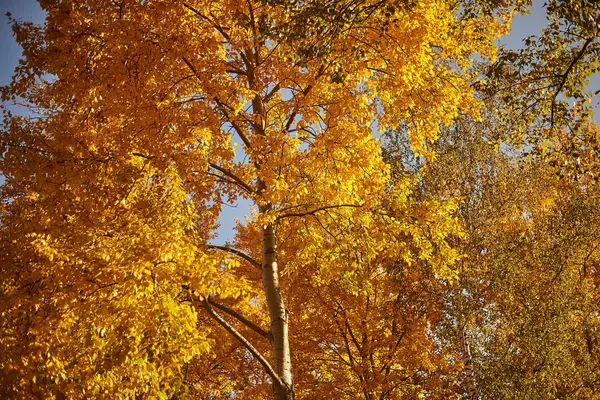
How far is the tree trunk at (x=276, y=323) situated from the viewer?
711cm

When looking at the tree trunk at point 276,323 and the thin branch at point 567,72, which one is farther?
the tree trunk at point 276,323

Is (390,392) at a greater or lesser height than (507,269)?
lesser

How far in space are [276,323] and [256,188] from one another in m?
2.33

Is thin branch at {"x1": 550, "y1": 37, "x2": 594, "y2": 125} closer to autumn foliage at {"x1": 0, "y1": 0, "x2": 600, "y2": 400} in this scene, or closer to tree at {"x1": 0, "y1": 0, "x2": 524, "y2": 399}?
autumn foliage at {"x1": 0, "y1": 0, "x2": 600, "y2": 400}

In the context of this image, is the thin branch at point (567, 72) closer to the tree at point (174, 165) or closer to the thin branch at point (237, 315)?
the tree at point (174, 165)

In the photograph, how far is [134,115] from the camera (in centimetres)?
729

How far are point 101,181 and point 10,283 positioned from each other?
1.89 meters

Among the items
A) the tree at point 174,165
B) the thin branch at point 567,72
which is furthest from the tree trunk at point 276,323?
the thin branch at point 567,72

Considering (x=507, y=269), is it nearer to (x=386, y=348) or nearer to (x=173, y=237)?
(x=386, y=348)

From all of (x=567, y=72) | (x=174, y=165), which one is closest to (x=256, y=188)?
(x=174, y=165)

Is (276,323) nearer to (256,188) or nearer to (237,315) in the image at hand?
(237,315)

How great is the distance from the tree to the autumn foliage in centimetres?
4

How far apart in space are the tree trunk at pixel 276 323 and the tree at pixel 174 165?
28mm

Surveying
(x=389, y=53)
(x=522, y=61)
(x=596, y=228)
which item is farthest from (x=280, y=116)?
(x=596, y=228)
